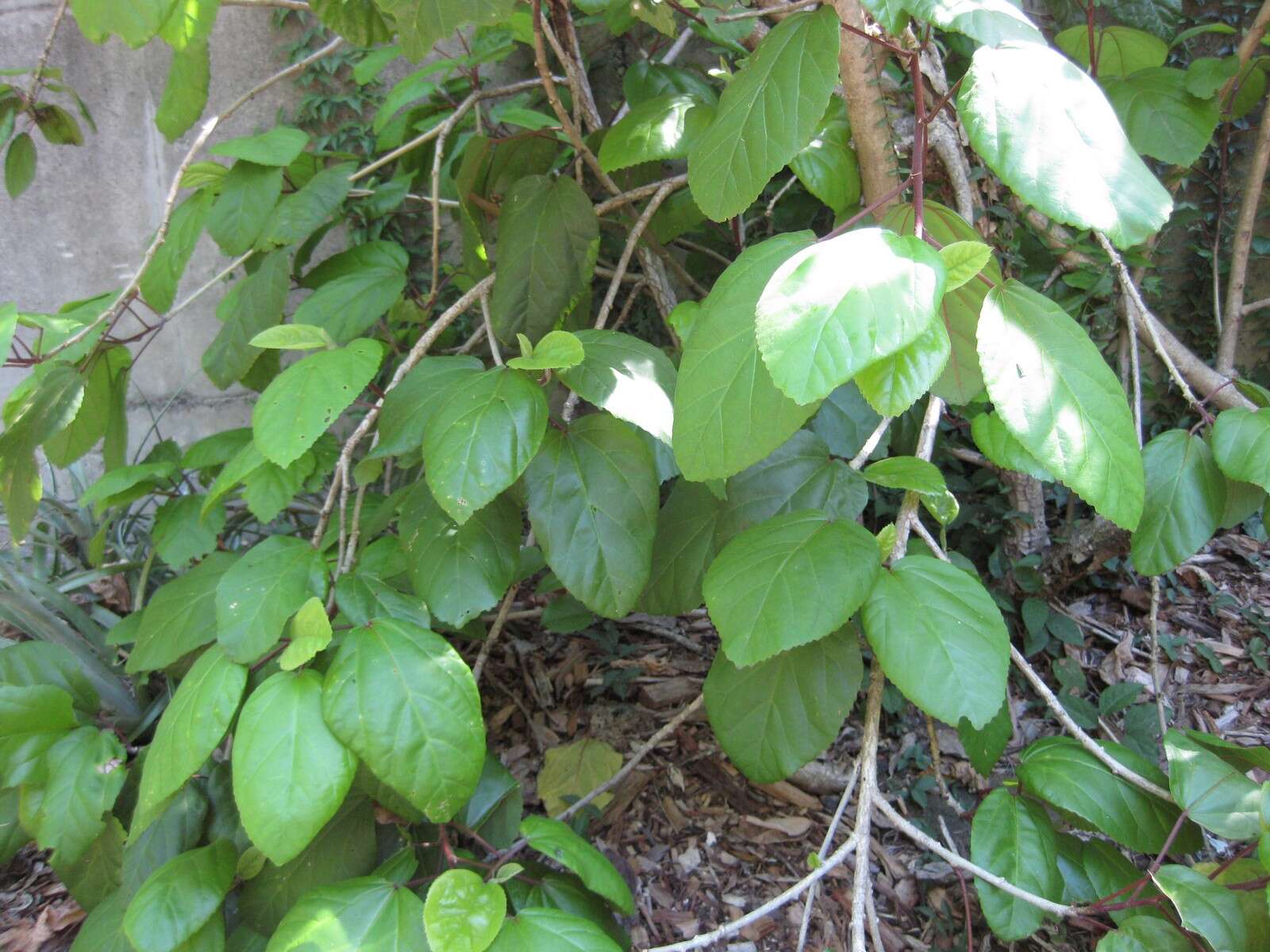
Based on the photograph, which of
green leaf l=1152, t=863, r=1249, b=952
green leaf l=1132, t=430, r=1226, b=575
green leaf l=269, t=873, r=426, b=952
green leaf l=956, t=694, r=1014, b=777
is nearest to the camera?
green leaf l=1152, t=863, r=1249, b=952

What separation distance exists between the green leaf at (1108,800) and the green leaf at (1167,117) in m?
1.11

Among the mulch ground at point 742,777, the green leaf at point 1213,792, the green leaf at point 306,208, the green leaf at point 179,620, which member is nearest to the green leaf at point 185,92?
the green leaf at point 306,208

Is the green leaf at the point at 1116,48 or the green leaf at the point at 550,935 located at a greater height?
the green leaf at the point at 1116,48

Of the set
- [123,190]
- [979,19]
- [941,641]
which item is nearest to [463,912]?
[941,641]

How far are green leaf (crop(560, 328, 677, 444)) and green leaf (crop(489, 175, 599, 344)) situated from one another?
250 mm

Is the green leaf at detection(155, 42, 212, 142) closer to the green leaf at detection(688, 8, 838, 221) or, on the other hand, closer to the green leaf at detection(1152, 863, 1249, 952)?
the green leaf at detection(688, 8, 838, 221)

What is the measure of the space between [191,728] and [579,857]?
0.53 meters

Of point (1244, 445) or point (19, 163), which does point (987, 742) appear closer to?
point (1244, 445)

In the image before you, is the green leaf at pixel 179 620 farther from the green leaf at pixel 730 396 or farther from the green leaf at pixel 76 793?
the green leaf at pixel 730 396

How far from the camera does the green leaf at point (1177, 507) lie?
127cm

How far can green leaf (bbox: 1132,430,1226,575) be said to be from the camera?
1270mm

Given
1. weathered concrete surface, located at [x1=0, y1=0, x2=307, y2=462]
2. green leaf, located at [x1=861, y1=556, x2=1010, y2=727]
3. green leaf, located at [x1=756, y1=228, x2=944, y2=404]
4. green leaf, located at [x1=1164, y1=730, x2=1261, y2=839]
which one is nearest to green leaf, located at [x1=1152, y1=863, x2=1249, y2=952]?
green leaf, located at [x1=1164, y1=730, x2=1261, y2=839]

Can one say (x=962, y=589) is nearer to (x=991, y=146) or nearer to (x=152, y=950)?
(x=991, y=146)

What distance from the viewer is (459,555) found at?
122 centimetres
